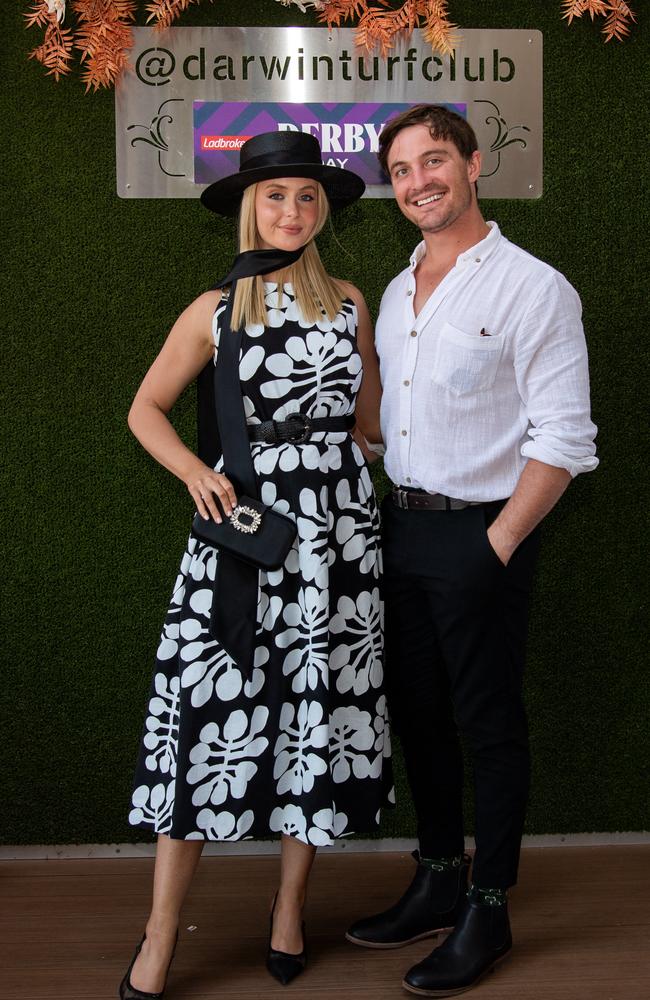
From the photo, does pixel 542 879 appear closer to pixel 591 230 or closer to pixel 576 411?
pixel 576 411

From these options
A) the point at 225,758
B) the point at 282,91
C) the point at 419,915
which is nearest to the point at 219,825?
the point at 225,758

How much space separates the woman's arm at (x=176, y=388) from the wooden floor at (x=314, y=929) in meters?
1.04

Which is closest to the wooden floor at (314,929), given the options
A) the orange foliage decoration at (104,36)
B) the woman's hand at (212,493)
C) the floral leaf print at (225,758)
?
the floral leaf print at (225,758)

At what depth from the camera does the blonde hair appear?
2.00 m

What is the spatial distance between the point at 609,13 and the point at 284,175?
1263mm

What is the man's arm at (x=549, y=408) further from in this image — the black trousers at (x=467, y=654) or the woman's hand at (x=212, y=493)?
the woman's hand at (x=212, y=493)

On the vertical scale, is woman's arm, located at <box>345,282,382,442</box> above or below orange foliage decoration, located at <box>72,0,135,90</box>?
below

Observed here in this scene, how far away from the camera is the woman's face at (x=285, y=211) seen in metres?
2.02

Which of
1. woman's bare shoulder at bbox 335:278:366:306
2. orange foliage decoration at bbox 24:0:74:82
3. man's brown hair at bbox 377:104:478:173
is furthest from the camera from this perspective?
orange foliage decoration at bbox 24:0:74:82

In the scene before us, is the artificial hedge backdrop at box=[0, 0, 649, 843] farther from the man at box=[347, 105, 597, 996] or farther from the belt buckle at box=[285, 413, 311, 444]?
the belt buckle at box=[285, 413, 311, 444]

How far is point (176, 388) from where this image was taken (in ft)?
6.97

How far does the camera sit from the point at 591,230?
271 centimetres

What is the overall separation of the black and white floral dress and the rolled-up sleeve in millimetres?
379

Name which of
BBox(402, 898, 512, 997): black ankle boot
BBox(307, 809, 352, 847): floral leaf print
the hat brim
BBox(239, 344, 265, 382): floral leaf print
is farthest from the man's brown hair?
BBox(402, 898, 512, 997): black ankle boot
